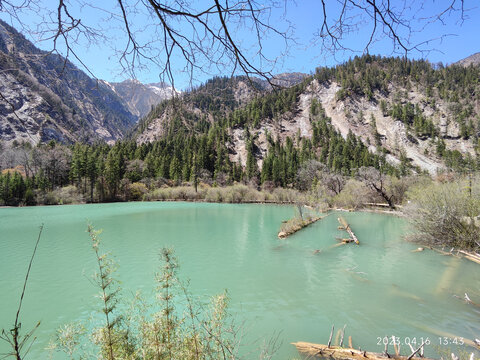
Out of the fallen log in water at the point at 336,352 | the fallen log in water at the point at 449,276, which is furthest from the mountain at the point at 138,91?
the fallen log in water at the point at 449,276

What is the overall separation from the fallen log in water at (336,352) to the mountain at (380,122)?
56.8 m

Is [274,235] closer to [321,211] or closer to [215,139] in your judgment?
[321,211]

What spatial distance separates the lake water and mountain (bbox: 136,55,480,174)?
50.0 metres

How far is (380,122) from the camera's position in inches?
3374

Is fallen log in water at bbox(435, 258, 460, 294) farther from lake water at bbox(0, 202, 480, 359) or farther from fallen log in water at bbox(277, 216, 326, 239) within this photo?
fallen log in water at bbox(277, 216, 326, 239)

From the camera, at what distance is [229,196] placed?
151ft

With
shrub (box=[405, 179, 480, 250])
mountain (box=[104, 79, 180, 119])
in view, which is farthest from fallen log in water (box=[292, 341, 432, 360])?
shrub (box=[405, 179, 480, 250])

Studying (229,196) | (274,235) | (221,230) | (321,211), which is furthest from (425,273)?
(229,196)

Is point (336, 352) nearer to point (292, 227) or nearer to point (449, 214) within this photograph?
point (449, 214)

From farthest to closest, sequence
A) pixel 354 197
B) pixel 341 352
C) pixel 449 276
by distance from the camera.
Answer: pixel 354 197 → pixel 449 276 → pixel 341 352

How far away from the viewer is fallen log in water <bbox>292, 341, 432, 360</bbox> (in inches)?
161

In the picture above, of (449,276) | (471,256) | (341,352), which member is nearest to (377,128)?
(471,256)

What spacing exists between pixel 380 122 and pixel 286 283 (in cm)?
9391

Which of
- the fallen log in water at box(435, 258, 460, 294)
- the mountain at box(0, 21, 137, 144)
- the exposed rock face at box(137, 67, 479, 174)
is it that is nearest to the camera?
the mountain at box(0, 21, 137, 144)
